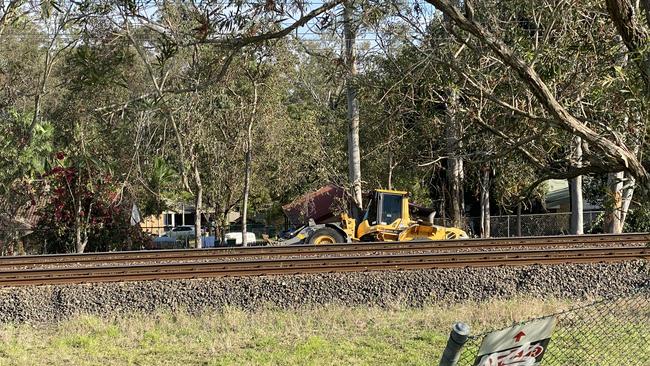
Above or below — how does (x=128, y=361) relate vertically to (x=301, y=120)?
below

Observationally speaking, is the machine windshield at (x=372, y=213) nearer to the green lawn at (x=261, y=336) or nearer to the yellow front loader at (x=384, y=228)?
the yellow front loader at (x=384, y=228)

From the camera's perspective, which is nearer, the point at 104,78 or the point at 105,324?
the point at 104,78

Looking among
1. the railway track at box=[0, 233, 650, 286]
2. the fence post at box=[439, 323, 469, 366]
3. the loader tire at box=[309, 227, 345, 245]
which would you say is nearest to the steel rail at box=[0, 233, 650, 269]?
the railway track at box=[0, 233, 650, 286]

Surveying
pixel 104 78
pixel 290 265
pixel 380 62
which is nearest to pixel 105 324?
pixel 290 265

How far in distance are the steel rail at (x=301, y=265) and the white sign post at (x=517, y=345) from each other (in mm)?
8556

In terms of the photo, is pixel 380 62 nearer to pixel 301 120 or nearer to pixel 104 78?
pixel 104 78

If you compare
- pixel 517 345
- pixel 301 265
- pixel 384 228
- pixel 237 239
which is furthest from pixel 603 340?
pixel 237 239

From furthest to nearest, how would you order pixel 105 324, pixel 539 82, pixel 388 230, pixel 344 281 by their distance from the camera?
pixel 388 230
pixel 344 281
pixel 105 324
pixel 539 82

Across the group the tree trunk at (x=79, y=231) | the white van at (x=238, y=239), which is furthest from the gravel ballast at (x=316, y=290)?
the white van at (x=238, y=239)

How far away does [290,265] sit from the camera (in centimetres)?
1377

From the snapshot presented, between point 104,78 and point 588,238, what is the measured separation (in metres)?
16.0

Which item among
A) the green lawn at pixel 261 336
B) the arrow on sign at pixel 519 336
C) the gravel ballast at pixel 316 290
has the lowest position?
the green lawn at pixel 261 336

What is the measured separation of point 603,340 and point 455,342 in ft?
18.4

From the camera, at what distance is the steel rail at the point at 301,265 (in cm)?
1291
